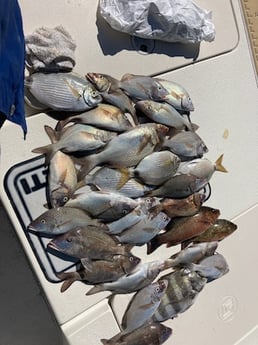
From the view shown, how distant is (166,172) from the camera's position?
5.50 feet

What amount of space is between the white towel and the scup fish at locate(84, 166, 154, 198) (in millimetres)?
299

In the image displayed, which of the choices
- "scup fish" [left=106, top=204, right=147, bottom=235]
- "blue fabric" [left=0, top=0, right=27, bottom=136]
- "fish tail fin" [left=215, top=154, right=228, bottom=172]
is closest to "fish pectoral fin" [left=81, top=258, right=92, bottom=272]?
"scup fish" [left=106, top=204, right=147, bottom=235]

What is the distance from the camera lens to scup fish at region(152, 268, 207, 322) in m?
1.69

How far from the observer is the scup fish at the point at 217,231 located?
69.7 inches

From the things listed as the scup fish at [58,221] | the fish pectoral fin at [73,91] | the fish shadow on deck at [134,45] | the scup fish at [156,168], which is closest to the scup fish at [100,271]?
the scup fish at [58,221]

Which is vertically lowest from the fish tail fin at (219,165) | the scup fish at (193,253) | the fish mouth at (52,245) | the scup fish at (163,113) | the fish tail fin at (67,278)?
the scup fish at (193,253)

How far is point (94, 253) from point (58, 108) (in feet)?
1.31

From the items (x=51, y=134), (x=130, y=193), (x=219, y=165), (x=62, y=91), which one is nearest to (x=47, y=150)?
(x=51, y=134)

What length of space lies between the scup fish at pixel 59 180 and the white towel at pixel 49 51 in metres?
0.24

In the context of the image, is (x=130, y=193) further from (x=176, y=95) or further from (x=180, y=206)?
(x=176, y=95)

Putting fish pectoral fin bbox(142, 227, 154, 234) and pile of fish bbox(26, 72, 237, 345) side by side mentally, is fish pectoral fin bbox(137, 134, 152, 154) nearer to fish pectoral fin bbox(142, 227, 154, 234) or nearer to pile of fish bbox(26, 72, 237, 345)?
pile of fish bbox(26, 72, 237, 345)

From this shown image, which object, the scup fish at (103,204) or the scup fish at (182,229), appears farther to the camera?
the scup fish at (182,229)

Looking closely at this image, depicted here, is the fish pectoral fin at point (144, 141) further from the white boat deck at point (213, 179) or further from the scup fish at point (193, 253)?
the scup fish at point (193, 253)

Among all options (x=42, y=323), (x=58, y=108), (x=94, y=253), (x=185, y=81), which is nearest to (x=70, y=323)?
(x=94, y=253)
